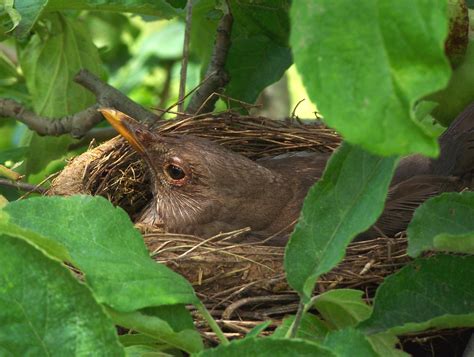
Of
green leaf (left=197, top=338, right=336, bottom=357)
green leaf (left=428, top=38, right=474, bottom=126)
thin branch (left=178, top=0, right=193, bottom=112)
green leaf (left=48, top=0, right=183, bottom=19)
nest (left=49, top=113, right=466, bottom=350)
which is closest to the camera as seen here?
green leaf (left=197, top=338, right=336, bottom=357)

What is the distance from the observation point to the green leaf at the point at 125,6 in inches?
91.4

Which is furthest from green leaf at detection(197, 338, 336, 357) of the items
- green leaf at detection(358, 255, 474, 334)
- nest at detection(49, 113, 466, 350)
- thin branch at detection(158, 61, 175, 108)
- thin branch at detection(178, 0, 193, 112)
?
thin branch at detection(158, 61, 175, 108)

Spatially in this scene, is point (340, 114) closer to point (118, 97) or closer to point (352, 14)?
point (352, 14)

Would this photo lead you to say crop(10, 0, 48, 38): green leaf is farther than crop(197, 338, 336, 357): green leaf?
Yes

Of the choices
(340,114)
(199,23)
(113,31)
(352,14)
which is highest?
(352,14)

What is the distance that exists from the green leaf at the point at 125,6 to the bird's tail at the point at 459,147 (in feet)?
2.52

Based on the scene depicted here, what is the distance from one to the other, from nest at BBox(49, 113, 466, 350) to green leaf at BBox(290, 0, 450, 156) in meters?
0.90

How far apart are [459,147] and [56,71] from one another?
129 centimetres

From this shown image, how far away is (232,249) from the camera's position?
2.40m

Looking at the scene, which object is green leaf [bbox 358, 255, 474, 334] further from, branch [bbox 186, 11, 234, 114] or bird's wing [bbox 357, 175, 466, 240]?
branch [bbox 186, 11, 234, 114]

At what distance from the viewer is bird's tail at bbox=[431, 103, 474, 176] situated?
2.33 metres

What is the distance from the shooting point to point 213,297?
2.17m

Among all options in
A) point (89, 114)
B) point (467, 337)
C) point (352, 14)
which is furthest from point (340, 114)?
point (89, 114)

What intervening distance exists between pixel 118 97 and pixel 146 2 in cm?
66
